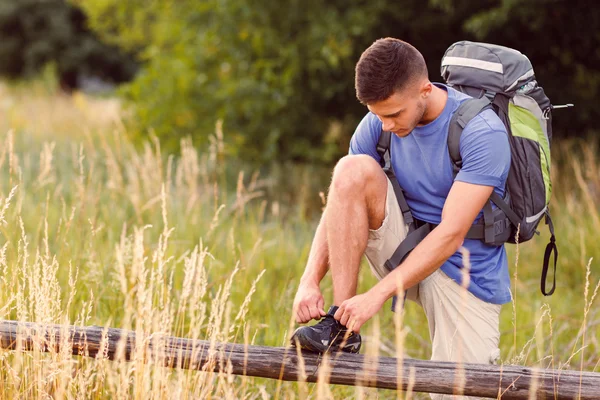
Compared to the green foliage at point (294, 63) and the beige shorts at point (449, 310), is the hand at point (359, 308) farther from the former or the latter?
the green foliage at point (294, 63)

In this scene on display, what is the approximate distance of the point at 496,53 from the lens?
318cm

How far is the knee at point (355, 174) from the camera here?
10.1ft

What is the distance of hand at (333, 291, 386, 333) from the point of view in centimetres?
280

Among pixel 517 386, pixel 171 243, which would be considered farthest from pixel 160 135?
pixel 517 386

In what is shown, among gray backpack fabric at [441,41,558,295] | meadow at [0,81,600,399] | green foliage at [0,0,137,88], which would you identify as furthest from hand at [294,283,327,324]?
green foliage at [0,0,137,88]

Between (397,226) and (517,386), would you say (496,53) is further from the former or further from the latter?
(517,386)

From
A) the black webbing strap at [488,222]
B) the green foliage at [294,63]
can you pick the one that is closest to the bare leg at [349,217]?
the black webbing strap at [488,222]

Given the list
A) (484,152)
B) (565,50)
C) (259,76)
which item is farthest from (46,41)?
(484,152)

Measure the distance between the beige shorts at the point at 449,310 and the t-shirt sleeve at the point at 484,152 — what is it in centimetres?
39

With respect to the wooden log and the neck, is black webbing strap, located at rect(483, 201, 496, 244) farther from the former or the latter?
the wooden log

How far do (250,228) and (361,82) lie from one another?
2.63m

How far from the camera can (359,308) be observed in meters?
2.81

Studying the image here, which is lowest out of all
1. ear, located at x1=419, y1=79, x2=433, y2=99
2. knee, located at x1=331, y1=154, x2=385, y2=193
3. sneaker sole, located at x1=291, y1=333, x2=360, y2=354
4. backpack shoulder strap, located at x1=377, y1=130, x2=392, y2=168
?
sneaker sole, located at x1=291, y1=333, x2=360, y2=354

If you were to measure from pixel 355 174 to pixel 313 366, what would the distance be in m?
0.79
